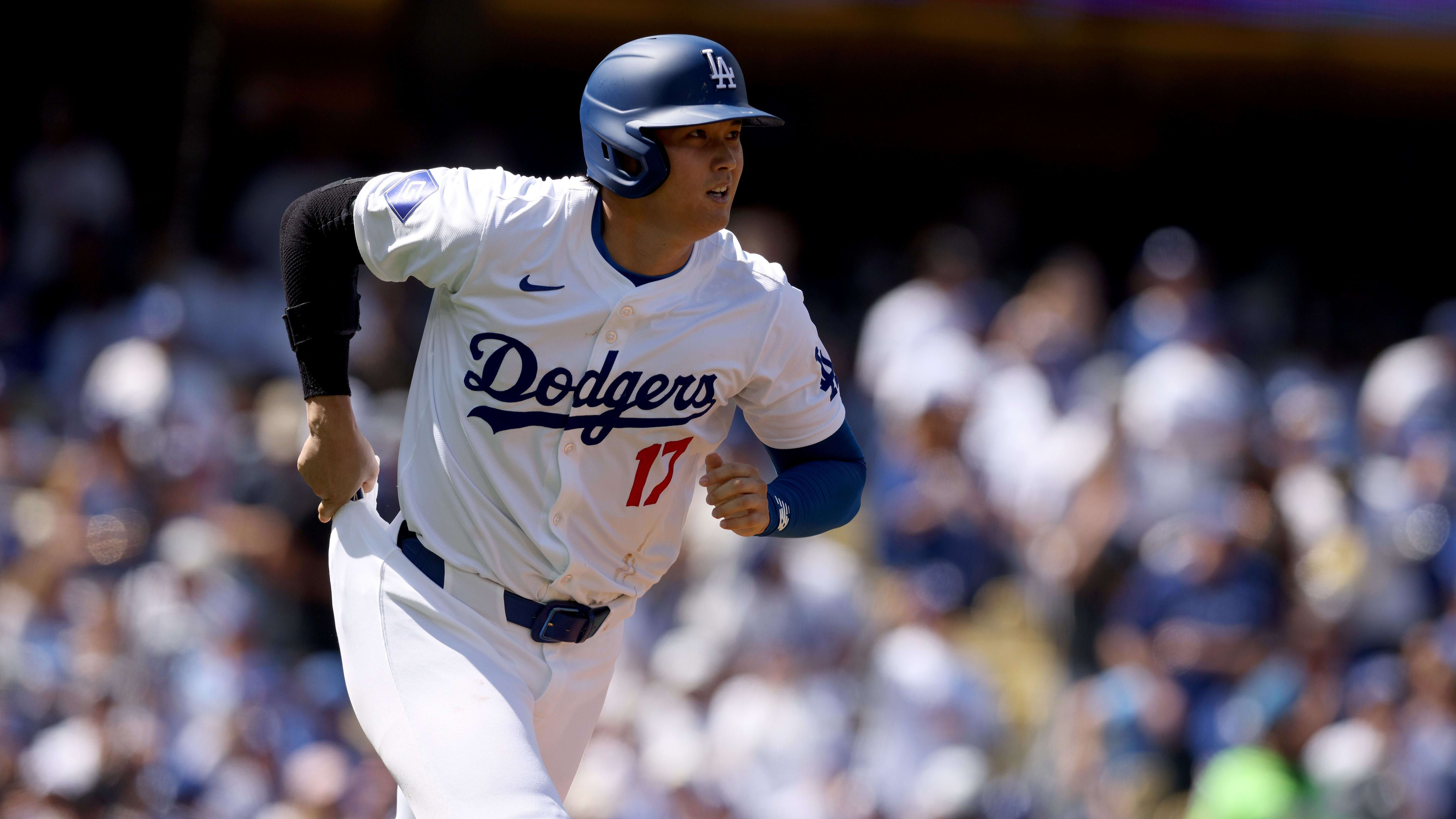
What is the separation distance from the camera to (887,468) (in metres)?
7.63

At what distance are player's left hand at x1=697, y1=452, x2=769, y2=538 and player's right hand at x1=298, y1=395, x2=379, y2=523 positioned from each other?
0.76m

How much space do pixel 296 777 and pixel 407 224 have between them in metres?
4.10

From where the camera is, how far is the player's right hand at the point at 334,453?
313 cm

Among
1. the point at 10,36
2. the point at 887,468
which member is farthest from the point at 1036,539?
the point at 10,36

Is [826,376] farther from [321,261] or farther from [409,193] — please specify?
[321,261]

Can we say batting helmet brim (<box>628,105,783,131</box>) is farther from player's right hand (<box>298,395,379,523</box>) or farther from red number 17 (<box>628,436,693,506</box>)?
player's right hand (<box>298,395,379,523</box>)

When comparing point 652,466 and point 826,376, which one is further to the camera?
point 826,376

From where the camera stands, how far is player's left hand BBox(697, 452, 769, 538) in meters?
2.84

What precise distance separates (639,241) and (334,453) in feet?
2.45

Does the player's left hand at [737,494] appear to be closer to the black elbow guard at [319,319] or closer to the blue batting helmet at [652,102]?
the blue batting helmet at [652,102]

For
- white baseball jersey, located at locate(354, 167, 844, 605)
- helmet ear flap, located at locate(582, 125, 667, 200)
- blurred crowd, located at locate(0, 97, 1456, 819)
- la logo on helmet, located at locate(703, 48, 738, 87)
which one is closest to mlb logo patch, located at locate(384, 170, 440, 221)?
white baseball jersey, located at locate(354, 167, 844, 605)

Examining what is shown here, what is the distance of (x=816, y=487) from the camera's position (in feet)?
10.4

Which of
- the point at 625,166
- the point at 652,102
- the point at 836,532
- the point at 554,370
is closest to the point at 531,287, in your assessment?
the point at 554,370

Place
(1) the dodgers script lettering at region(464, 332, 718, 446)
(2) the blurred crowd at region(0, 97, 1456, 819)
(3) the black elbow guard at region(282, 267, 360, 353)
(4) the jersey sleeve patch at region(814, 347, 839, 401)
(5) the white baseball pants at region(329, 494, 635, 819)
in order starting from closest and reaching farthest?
(5) the white baseball pants at region(329, 494, 635, 819) < (1) the dodgers script lettering at region(464, 332, 718, 446) < (3) the black elbow guard at region(282, 267, 360, 353) < (4) the jersey sleeve patch at region(814, 347, 839, 401) < (2) the blurred crowd at region(0, 97, 1456, 819)
